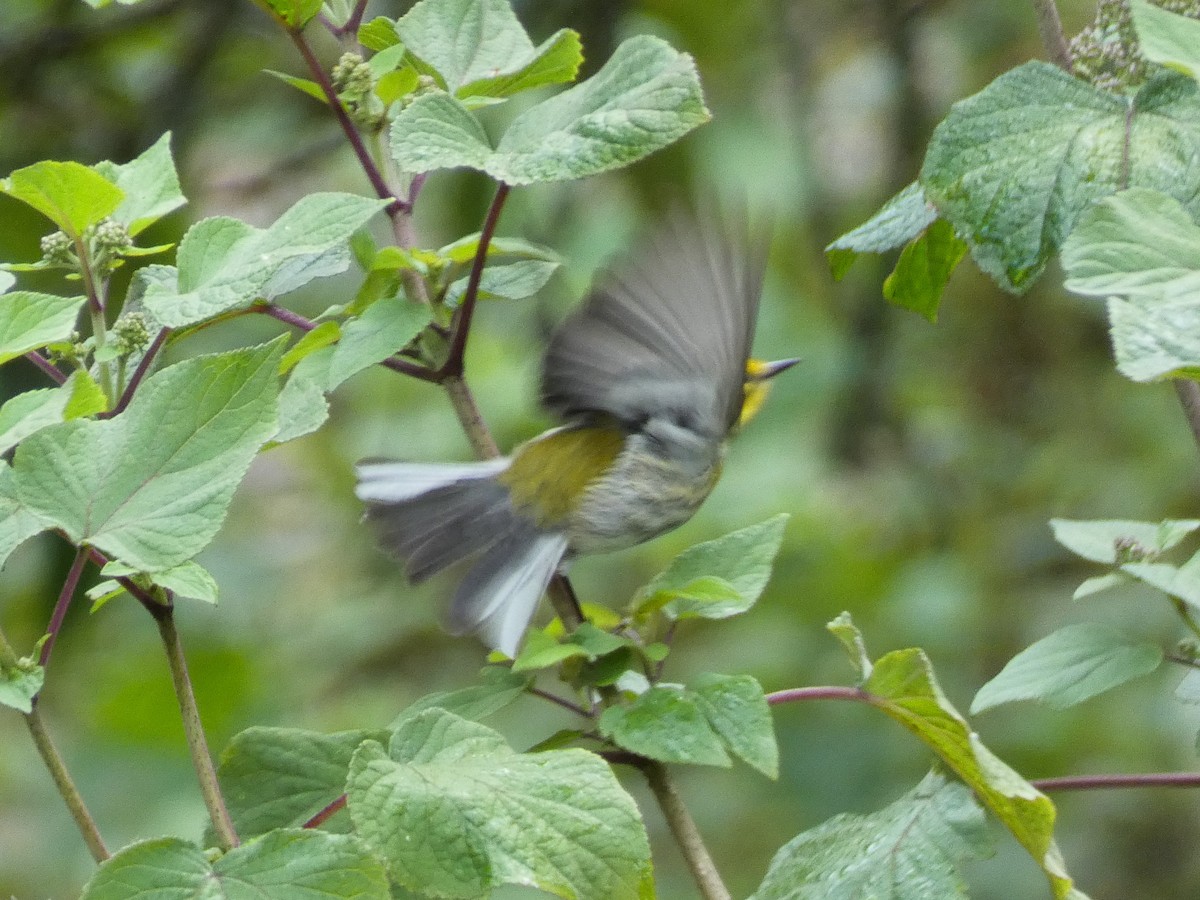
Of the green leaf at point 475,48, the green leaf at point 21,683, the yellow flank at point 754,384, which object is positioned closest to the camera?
the green leaf at point 21,683

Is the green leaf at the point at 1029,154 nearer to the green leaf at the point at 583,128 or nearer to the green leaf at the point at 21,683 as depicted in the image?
the green leaf at the point at 583,128

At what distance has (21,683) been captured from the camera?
0.90 m

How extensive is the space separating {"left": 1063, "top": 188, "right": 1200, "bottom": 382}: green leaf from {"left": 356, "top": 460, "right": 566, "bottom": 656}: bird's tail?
0.76m

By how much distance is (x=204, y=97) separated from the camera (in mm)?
3275

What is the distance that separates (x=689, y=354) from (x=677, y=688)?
1.56 feet

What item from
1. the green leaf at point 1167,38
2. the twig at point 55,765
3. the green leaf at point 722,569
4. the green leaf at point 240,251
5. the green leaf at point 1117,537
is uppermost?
the green leaf at point 240,251

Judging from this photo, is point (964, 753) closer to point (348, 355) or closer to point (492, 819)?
point (492, 819)

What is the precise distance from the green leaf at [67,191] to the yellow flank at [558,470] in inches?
38.8

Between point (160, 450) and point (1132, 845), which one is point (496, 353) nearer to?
point (1132, 845)

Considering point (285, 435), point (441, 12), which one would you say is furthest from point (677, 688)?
point (441, 12)

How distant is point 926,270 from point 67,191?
30.3 inches

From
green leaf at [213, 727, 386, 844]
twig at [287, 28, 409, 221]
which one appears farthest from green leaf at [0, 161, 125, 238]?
green leaf at [213, 727, 386, 844]

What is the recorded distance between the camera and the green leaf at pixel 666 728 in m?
1.01

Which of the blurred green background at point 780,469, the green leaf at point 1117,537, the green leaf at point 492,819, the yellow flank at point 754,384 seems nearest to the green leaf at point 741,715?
the green leaf at point 492,819
